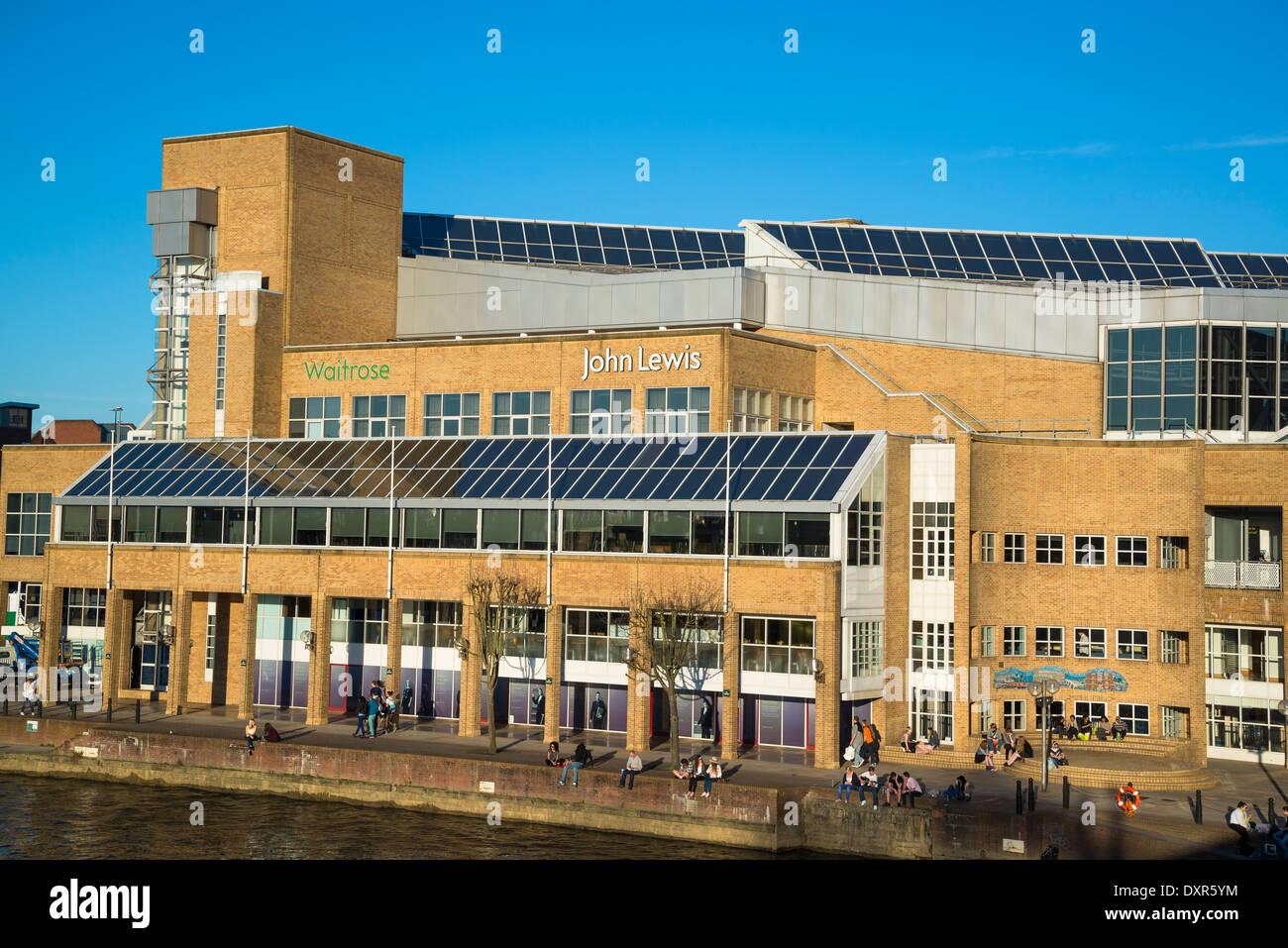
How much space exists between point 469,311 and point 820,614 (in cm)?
3212

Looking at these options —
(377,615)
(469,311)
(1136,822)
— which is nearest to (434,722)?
(377,615)

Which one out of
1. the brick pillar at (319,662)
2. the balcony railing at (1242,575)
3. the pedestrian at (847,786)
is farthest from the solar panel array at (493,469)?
the balcony railing at (1242,575)

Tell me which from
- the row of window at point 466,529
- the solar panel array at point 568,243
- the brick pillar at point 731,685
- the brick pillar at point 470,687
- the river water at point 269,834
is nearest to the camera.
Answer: the river water at point 269,834

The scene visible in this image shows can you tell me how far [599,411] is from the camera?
232 feet

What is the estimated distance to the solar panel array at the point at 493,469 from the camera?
59.2m

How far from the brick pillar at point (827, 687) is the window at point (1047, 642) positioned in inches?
420

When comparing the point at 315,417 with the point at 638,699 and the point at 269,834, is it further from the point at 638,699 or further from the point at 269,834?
the point at 269,834

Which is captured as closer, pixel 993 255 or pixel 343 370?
pixel 343 370

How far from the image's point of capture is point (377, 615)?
68.8 metres

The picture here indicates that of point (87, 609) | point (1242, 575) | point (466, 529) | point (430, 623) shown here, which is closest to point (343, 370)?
point (430, 623)

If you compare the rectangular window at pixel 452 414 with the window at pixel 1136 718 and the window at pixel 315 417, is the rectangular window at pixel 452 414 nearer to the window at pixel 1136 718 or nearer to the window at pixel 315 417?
the window at pixel 315 417

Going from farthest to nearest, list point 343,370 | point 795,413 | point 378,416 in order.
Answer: point 343,370 < point 378,416 < point 795,413

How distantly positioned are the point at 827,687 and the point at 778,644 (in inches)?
110
